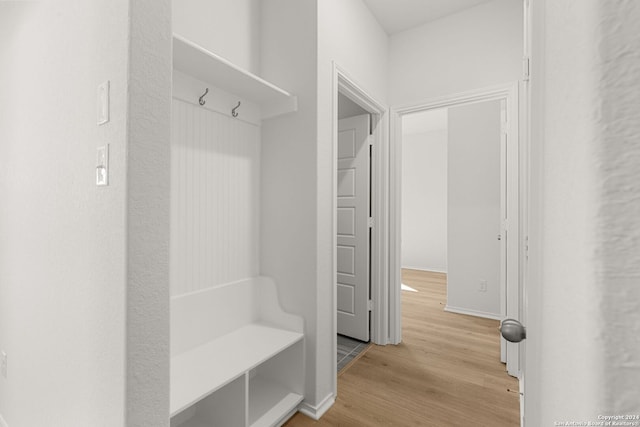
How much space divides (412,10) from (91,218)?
8.88 feet

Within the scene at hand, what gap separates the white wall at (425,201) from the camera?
20.2 feet

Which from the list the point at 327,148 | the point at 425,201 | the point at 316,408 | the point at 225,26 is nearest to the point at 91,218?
the point at 327,148

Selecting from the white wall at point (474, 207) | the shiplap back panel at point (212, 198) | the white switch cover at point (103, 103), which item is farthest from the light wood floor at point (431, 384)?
the white switch cover at point (103, 103)

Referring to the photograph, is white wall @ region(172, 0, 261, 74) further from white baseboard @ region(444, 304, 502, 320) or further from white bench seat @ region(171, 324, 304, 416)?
white baseboard @ region(444, 304, 502, 320)

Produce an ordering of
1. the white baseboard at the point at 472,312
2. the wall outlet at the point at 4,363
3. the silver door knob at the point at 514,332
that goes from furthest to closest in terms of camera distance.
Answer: the white baseboard at the point at 472,312
the wall outlet at the point at 4,363
the silver door knob at the point at 514,332

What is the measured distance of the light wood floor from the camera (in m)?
1.75

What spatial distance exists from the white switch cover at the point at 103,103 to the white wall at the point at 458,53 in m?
2.36

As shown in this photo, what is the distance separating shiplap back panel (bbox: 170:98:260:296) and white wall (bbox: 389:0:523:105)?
5.05 feet

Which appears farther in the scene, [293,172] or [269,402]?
[293,172]

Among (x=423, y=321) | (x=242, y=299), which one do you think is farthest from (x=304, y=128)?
(x=423, y=321)

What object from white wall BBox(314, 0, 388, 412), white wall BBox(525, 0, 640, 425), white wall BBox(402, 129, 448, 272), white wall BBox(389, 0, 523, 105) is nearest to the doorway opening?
white wall BBox(389, 0, 523, 105)

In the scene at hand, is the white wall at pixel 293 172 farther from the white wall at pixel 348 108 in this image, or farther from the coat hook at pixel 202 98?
the white wall at pixel 348 108

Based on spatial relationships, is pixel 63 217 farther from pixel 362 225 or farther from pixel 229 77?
pixel 362 225

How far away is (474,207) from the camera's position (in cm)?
359
